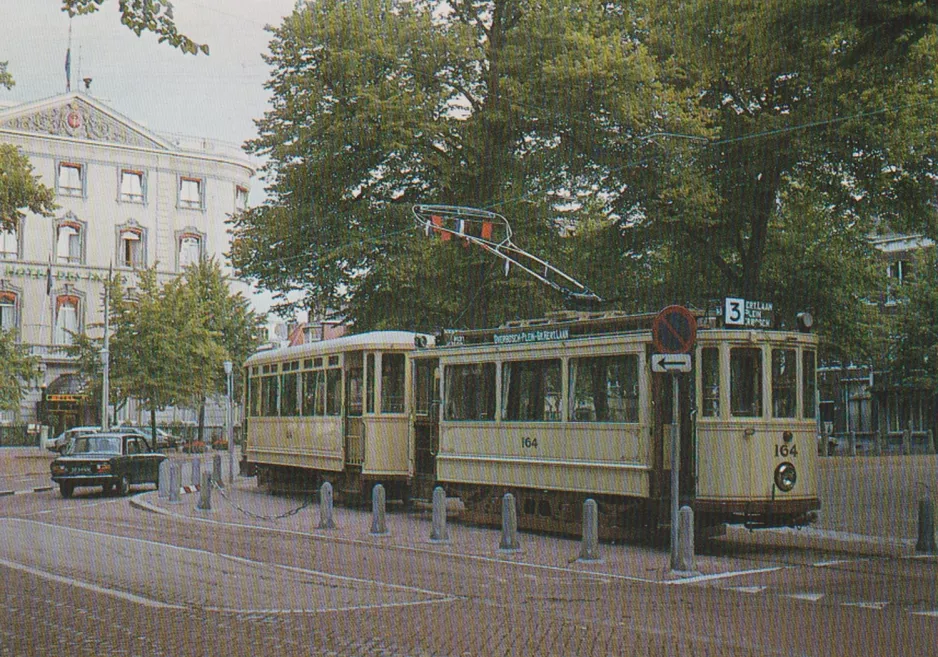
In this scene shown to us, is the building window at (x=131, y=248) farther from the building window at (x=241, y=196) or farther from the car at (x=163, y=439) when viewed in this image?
the car at (x=163, y=439)

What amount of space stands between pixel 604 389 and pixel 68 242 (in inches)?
2151

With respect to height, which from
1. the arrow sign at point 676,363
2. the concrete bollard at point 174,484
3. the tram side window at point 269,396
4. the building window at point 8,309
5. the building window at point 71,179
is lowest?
the concrete bollard at point 174,484

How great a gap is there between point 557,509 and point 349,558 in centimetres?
429

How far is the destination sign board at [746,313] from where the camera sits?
1584cm

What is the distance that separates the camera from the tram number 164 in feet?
51.5

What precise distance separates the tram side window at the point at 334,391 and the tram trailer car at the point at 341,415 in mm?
20

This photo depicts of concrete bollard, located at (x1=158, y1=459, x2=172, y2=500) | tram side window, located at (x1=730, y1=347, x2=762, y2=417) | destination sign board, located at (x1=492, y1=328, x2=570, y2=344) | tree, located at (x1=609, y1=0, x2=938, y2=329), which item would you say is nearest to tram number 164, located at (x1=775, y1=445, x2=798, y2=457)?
tram side window, located at (x1=730, y1=347, x2=762, y2=417)

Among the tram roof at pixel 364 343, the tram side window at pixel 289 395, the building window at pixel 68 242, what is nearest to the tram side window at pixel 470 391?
the tram roof at pixel 364 343

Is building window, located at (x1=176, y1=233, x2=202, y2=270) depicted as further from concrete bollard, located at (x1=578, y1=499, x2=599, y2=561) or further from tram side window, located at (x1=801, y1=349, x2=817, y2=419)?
concrete bollard, located at (x1=578, y1=499, x2=599, y2=561)

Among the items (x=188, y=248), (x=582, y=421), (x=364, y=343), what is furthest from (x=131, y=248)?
(x=582, y=421)

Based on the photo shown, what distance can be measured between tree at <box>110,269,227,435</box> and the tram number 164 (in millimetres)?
41666

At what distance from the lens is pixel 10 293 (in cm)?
6341

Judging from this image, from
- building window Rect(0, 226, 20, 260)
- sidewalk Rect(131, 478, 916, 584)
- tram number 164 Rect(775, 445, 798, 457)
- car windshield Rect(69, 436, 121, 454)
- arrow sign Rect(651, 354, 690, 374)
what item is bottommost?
sidewalk Rect(131, 478, 916, 584)

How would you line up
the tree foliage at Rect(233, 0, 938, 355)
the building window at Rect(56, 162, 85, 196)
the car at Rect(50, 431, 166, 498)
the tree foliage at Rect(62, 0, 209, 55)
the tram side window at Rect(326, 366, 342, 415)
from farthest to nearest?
1. the building window at Rect(56, 162, 85, 196)
2. the car at Rect(50, 431, 166, 498)
3. the tree foliage at Rect(233, 0, 938, 355)
4. the tram side window at Rect(326, 366, 342, 415)
5. the tree foliage at Rect(62, 0, 209, 55)
